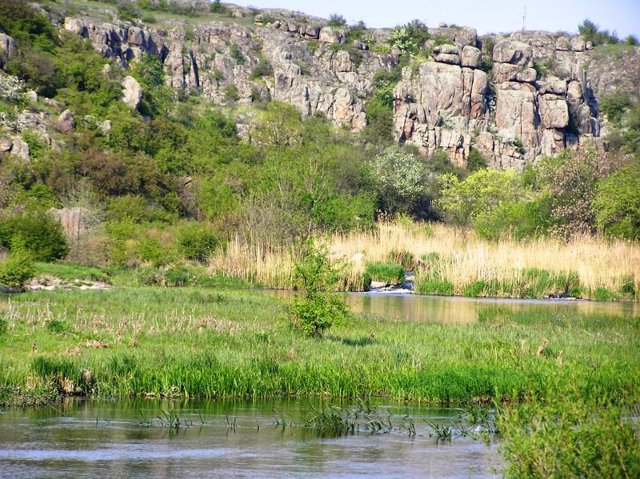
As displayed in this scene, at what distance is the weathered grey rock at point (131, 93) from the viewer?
69.2 m

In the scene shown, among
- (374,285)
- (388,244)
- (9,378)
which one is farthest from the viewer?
(388,244)

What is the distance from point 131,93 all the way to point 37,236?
123 feet

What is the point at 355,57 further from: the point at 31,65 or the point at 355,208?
the point at 355,208

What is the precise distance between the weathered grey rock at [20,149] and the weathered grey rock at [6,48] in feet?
37.0

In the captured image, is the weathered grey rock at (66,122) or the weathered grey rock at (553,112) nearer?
the weathered grey rock at (66,122)

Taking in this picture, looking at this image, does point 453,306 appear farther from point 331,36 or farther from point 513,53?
point 331,36

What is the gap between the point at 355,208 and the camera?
175 ft

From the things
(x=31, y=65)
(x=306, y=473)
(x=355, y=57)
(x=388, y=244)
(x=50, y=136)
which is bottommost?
(x=306, y=473)

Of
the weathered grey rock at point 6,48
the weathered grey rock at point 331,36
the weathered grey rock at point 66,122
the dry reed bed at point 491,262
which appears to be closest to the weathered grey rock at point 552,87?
the weathered grey rock at point 331,36

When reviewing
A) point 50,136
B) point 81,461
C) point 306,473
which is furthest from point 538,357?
point 50,136

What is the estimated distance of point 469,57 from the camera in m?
104

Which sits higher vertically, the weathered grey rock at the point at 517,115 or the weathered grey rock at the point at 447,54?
the weathered grey rock at the point at 447,54

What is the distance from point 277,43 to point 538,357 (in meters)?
91.0

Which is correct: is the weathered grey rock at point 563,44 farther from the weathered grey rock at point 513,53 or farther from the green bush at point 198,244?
the green bush at point 198,244
